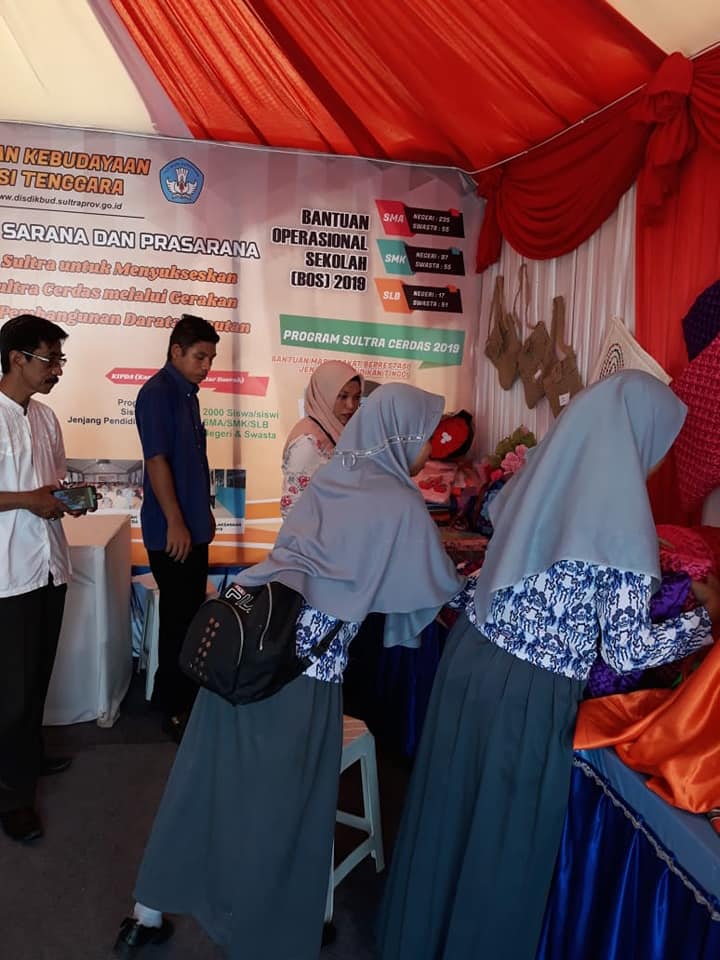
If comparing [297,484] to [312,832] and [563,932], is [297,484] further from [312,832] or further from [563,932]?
[563,932]

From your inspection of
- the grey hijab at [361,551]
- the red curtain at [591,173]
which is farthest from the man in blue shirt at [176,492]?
the red curtain at [591,173]

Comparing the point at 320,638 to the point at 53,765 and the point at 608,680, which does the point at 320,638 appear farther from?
the point at 53,765

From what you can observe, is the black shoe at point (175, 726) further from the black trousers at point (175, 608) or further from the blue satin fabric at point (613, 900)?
the blue satin fabric at point (613, 900)

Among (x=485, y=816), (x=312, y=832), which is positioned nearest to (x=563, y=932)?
(x=485, y=816)

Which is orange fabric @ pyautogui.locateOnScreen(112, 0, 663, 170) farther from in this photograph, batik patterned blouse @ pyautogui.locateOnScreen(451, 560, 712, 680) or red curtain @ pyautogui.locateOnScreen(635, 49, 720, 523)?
batik patterned blouse @ pyautogui.locateOnScreen(451, 560, 712, 680)

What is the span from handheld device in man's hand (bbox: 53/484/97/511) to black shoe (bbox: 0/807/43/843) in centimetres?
94

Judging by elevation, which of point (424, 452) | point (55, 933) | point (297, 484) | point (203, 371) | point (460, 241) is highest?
point (460, 241)

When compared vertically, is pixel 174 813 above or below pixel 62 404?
below

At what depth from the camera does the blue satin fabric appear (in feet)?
3.88

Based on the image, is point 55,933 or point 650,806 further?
point 55,933

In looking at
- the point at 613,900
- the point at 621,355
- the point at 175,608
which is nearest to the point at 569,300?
the point at 621,355

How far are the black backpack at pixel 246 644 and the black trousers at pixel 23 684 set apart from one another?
37.2 inches

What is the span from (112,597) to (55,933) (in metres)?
1.34

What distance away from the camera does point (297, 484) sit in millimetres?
2770
